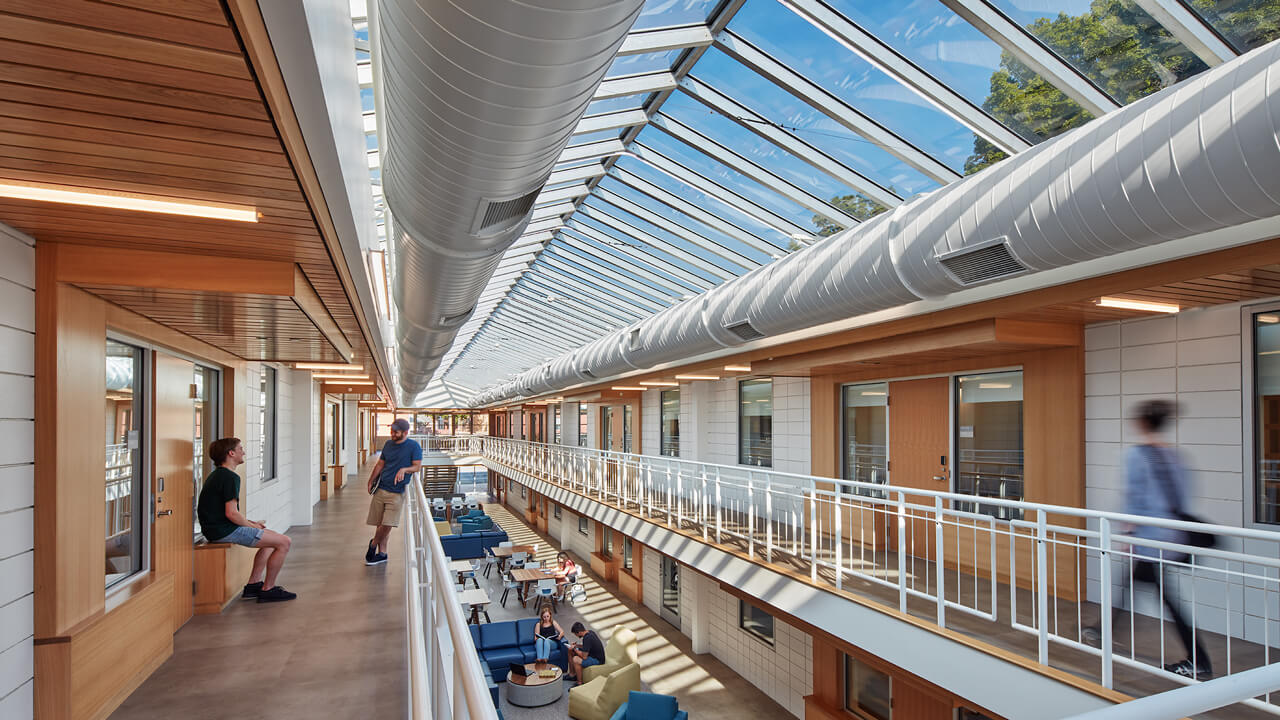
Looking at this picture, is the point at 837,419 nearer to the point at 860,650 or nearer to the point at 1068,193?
the point at 860,650

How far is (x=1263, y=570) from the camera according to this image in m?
4.74

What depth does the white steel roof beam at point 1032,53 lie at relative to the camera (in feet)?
12.8

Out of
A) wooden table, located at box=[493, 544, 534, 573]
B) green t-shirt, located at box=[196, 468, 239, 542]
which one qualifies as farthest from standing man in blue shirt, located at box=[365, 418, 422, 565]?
wooden table, located at box=[493, 544, 534, 573]

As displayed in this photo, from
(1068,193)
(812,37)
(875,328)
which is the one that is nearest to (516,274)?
(875,328)

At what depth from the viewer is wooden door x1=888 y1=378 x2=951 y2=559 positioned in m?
7.89

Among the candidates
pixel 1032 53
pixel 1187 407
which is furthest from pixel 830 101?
pixel 1187 407

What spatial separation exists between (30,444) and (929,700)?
791cm

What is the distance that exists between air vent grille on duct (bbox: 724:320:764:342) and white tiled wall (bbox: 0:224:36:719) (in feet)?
15.8

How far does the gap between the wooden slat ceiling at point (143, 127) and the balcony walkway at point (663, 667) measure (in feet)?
31.8

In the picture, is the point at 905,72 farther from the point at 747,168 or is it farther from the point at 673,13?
the point at 747,168

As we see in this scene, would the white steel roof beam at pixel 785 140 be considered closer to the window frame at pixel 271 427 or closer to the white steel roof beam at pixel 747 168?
the white steel roof beam at pixel 747 168

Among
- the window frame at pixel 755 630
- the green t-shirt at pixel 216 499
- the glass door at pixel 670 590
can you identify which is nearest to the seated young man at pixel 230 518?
the green t-shirt at pixel 216 499

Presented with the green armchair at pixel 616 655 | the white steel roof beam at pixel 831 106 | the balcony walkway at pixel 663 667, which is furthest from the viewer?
the green armchair at pixel 616 655

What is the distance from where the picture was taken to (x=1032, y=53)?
3.99 metres
